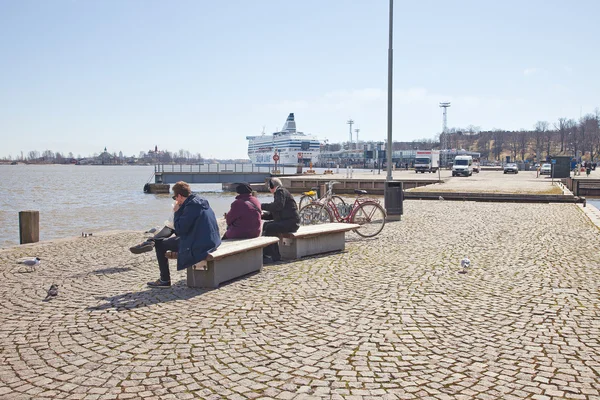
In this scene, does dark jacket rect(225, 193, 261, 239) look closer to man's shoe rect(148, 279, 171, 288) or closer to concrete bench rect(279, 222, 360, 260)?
concrete bench rect(279, 222, 360, 260)

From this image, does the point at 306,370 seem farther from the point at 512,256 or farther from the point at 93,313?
the point at 512,256

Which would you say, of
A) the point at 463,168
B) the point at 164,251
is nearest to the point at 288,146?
the point at 463,168

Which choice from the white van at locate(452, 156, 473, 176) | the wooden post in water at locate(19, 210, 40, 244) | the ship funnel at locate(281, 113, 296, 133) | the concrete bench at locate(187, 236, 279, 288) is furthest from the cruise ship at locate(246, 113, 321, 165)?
the concrete bench at locate(187, 236, 279, 288)

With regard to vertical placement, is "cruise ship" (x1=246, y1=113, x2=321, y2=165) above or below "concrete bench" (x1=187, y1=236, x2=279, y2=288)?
above

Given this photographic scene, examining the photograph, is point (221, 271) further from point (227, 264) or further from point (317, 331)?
point (317, 331)

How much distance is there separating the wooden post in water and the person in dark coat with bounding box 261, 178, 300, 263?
782cm

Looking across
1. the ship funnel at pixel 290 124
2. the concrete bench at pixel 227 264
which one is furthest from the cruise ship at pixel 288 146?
the concrete bench at pixel 227 264

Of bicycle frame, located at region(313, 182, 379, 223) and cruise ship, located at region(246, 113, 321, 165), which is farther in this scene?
cruise ship, located at region(246, 113, 321, 165)

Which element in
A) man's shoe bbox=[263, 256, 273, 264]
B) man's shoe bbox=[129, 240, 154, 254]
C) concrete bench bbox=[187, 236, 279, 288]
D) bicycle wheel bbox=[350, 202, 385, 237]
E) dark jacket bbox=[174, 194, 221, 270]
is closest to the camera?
dark jacket bbox=[174, 194, 221, 270]

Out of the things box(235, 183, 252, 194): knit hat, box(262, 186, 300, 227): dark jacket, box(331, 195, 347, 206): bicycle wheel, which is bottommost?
box(331, 195, 347, 206): bicycle wheel

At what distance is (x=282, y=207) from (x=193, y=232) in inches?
101

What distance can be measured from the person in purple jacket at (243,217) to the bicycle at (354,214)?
13.6 feet

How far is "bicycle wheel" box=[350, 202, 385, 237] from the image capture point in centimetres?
1226

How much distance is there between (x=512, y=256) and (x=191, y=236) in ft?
19.0
